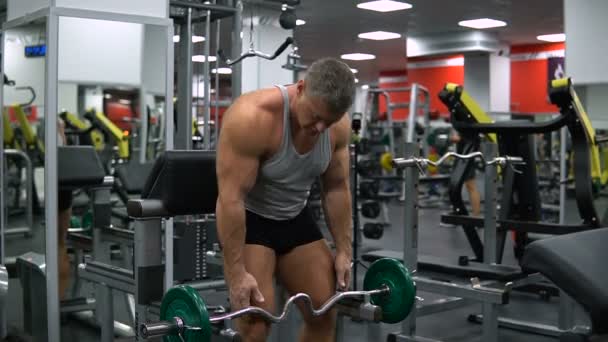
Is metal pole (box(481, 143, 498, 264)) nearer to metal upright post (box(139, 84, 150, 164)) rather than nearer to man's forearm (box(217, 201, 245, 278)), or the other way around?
metal upright post (box(139, 84, 150, 164))

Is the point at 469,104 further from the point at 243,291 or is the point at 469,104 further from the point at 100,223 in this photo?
the point at 243,291

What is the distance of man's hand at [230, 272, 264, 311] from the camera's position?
1783mm

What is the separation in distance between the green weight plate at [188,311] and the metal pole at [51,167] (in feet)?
4.39

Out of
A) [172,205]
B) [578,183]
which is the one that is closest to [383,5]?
[578,183]

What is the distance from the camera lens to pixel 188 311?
1.69m

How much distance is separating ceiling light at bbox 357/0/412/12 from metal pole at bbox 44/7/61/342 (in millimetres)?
5366

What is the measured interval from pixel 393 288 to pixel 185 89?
101 inches

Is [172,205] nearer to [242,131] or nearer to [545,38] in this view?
[242,131]

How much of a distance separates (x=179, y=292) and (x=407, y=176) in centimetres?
165

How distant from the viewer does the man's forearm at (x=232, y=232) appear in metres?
1.77

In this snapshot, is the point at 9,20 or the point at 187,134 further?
the point at 187,134

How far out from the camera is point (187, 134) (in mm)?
4078

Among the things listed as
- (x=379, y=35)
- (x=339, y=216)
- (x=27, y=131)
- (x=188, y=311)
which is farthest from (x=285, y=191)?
(x=379, y=35)

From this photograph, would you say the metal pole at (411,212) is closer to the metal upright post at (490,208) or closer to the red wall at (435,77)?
the metal upright post at (490,208)
